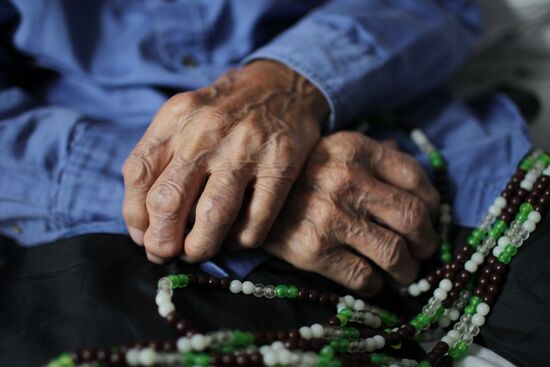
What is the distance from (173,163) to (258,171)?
12 centimetres

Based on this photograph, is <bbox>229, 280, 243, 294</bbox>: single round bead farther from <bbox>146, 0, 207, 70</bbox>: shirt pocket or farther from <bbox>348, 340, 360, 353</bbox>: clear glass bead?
<bbox>146, 0, 207, 70</bbox>: shirt pocket

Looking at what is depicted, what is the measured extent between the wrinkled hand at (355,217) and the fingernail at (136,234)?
0.60 ft

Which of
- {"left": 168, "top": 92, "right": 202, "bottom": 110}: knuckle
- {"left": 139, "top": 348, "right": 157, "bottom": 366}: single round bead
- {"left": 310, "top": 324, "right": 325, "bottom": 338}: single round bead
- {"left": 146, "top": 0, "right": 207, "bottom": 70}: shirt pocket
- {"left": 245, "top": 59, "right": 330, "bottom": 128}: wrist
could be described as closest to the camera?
{"left": 139, "top": 348, "right": 157, "bottom": 366}: single round bead

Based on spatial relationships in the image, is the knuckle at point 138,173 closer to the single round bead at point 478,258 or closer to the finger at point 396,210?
the finger at point 396,210

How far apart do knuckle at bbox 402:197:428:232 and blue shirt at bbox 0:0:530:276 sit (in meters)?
0.12

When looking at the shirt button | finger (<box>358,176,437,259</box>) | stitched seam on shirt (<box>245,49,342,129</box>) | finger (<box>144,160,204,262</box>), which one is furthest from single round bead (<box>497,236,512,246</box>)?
the shirt button

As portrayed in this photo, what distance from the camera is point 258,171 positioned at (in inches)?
28.8

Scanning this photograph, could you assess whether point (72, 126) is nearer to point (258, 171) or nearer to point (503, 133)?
point (258, 171)

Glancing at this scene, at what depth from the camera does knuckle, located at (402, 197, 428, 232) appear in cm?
78

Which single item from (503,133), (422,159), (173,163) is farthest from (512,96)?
(173,163)

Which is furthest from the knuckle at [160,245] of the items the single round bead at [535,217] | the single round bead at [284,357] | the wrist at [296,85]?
the single round bead at [535,217]

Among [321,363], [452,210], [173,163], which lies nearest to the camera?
[321,363]

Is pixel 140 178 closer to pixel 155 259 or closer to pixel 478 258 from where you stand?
pixel 155 259

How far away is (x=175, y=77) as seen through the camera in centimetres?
102
